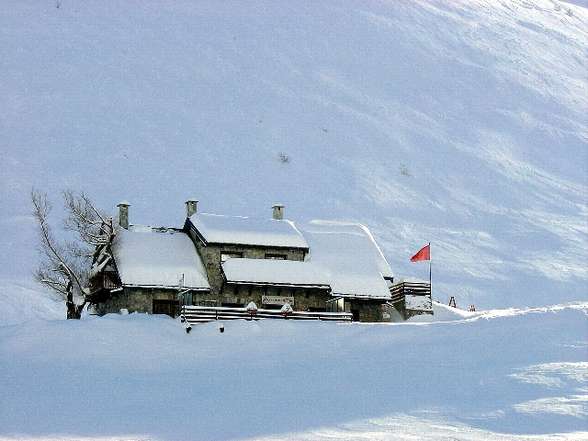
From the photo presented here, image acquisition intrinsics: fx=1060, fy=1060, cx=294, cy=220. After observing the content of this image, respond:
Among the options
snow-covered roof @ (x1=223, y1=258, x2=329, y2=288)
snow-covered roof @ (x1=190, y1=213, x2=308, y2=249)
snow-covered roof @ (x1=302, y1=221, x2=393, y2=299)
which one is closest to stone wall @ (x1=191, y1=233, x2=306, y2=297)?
snow-covered roof @ (x1=190, y1=213, x2=308, y2=249)

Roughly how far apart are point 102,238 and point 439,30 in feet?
233

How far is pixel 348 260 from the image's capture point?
47.5m

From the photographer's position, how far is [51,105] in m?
77.7

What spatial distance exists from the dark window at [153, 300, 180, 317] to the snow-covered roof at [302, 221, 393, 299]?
6477 mm

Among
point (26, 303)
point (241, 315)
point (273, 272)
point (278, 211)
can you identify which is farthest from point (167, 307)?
point (26, 303)

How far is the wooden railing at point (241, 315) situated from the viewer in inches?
1585

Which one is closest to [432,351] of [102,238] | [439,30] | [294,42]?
[102,238]

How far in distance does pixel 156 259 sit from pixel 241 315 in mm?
5429

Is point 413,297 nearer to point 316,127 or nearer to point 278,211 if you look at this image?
point 278,211

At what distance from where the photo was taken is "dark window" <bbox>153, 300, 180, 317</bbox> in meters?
43.1

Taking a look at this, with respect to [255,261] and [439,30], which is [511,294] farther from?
[439,30]

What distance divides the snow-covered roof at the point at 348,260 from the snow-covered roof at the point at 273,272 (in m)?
0.67

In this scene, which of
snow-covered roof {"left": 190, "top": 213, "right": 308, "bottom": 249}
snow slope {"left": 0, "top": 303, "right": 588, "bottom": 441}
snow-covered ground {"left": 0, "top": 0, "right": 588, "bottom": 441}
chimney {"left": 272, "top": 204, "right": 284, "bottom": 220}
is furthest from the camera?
chimney {"left": 272, "top": 204, "right": 284, "bottom": 220}

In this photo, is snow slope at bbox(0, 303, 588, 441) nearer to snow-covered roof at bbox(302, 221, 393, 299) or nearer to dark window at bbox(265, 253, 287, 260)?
snow-covered roof at bbox(302, 221, 393, 299)
